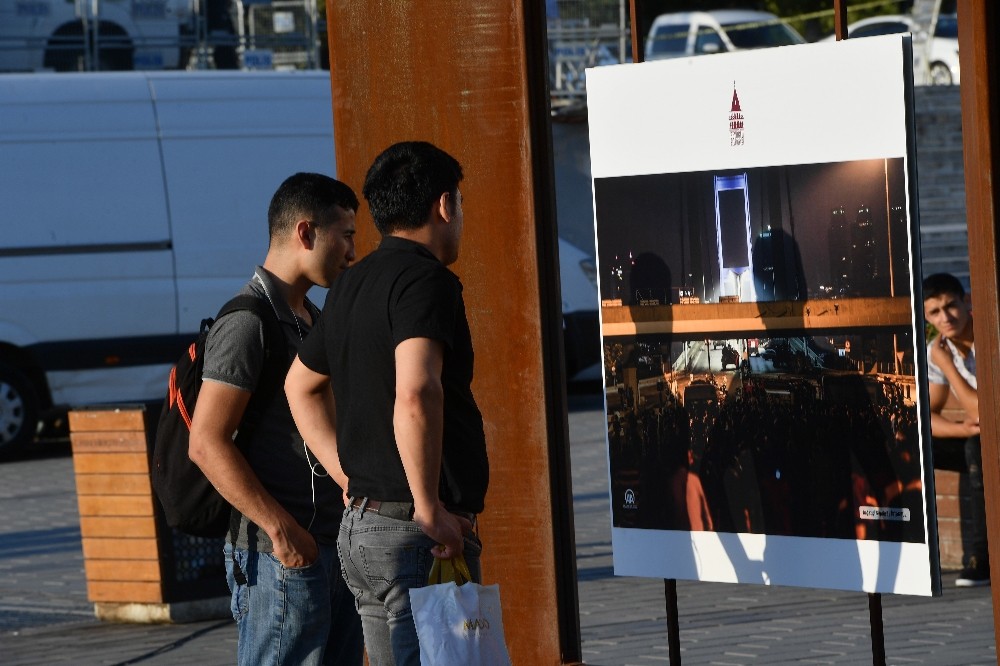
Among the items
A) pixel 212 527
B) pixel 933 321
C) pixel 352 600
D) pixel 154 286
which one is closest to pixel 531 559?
pixel 352 600

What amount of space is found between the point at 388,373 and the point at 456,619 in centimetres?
53

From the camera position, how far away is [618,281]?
3.98 metres

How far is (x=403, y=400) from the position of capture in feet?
A: 10.2

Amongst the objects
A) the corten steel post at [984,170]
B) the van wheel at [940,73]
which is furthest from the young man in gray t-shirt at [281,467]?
the van wheel at [940,73]

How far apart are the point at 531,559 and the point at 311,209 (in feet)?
3.97

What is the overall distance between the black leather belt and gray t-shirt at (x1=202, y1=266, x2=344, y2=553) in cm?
44

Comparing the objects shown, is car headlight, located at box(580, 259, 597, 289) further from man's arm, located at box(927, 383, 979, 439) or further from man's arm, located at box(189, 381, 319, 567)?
man's arm, located at box(189, 381, 319, 567)

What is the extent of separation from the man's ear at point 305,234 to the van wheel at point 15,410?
32.8 feet

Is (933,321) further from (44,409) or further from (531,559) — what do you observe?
(44,409)

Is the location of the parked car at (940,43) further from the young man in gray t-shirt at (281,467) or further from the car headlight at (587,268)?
the young man in gray t-shirt at (281,467)

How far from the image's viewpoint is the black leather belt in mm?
3244

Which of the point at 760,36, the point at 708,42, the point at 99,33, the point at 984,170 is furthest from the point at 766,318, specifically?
the point at 708,42

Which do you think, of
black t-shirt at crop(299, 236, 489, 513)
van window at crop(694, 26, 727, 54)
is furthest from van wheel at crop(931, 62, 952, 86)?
black t-shirt at crop(299, 236, 489, 513)

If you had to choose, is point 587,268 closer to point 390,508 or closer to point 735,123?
point 735,123
